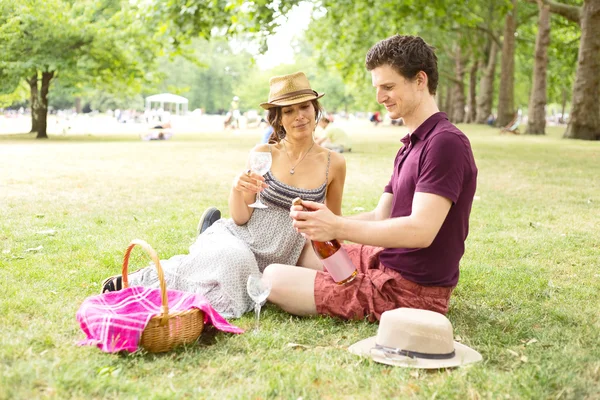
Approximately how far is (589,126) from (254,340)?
22385mm

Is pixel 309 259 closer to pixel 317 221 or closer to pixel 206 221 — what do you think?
pixel 206 221

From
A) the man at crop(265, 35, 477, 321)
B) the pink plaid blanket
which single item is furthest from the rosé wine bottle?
the pink plaid blanket

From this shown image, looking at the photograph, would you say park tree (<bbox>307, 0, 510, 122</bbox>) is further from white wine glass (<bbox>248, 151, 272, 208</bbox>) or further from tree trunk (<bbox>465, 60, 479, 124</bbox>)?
white wine glass (<bbox>248, 151, 272, 208</bbox>)

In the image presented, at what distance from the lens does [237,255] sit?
467 centimetres

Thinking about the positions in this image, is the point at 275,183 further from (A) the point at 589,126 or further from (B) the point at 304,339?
(A) the point at 589,126

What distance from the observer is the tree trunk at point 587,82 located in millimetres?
21672

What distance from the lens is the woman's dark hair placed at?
4.92 m

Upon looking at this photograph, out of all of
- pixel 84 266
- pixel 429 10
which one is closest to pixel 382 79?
pixel 84 266

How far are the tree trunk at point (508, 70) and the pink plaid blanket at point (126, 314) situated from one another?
29406 millimetres

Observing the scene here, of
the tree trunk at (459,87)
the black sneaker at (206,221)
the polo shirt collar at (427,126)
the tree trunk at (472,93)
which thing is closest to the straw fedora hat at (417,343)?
the polo shirt collar at (427,126)

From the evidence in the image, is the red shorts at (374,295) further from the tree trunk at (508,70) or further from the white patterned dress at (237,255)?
the tree trunk at (508,70)

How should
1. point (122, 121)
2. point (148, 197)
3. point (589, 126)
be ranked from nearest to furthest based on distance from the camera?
point (148, 197) → point (589, 126) → point (122, 121)

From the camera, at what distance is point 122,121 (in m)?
59.7

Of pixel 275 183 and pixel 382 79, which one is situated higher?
pixel 382 79
